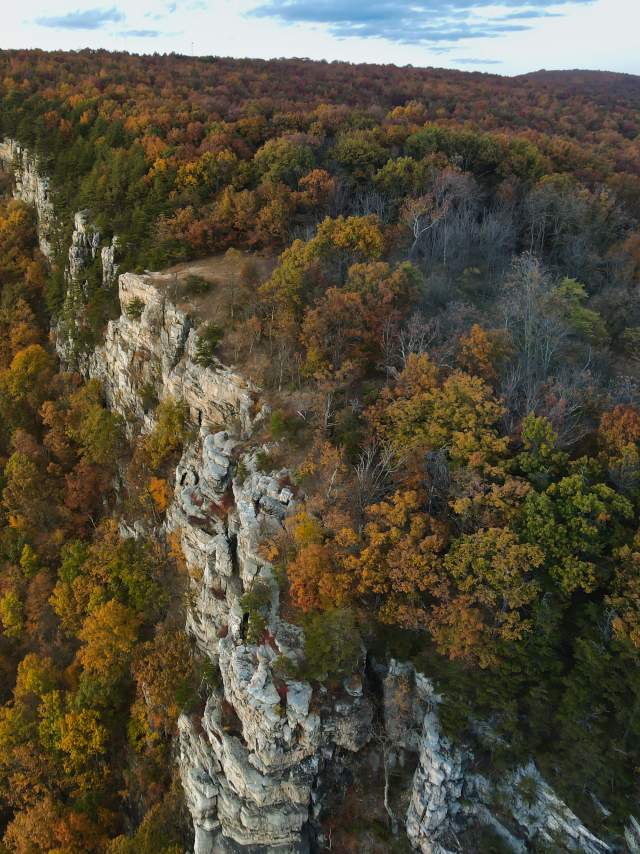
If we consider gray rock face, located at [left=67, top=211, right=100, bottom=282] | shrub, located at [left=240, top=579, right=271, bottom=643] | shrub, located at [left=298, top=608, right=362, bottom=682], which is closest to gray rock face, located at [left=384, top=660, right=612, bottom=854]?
shrub, located at [left=298, top=608, right=362, bottom=682]

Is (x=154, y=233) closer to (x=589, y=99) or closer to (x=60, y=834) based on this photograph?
(x=60, y=834)

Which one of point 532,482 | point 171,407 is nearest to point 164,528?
point 171,407

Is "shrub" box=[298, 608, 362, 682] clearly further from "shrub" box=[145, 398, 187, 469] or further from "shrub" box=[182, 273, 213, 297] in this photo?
"shrub" box=[182, 273, 213, 297]

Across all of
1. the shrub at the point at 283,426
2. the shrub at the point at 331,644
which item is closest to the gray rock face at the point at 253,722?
the shrub at the point at 331,644

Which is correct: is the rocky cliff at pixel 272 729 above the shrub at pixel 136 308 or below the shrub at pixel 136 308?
below

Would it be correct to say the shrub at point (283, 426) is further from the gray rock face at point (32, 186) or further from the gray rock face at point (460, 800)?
the gray rock face at point (32, 186)

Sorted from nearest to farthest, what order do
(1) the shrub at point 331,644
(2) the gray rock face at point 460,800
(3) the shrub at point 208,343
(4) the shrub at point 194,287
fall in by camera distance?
1. (2) the gray rock face at point 460,800
2. (1) the shrub at point 331,644
3. (3) the shrub at point 208,343
4. (4) the shrub at point 194,287
